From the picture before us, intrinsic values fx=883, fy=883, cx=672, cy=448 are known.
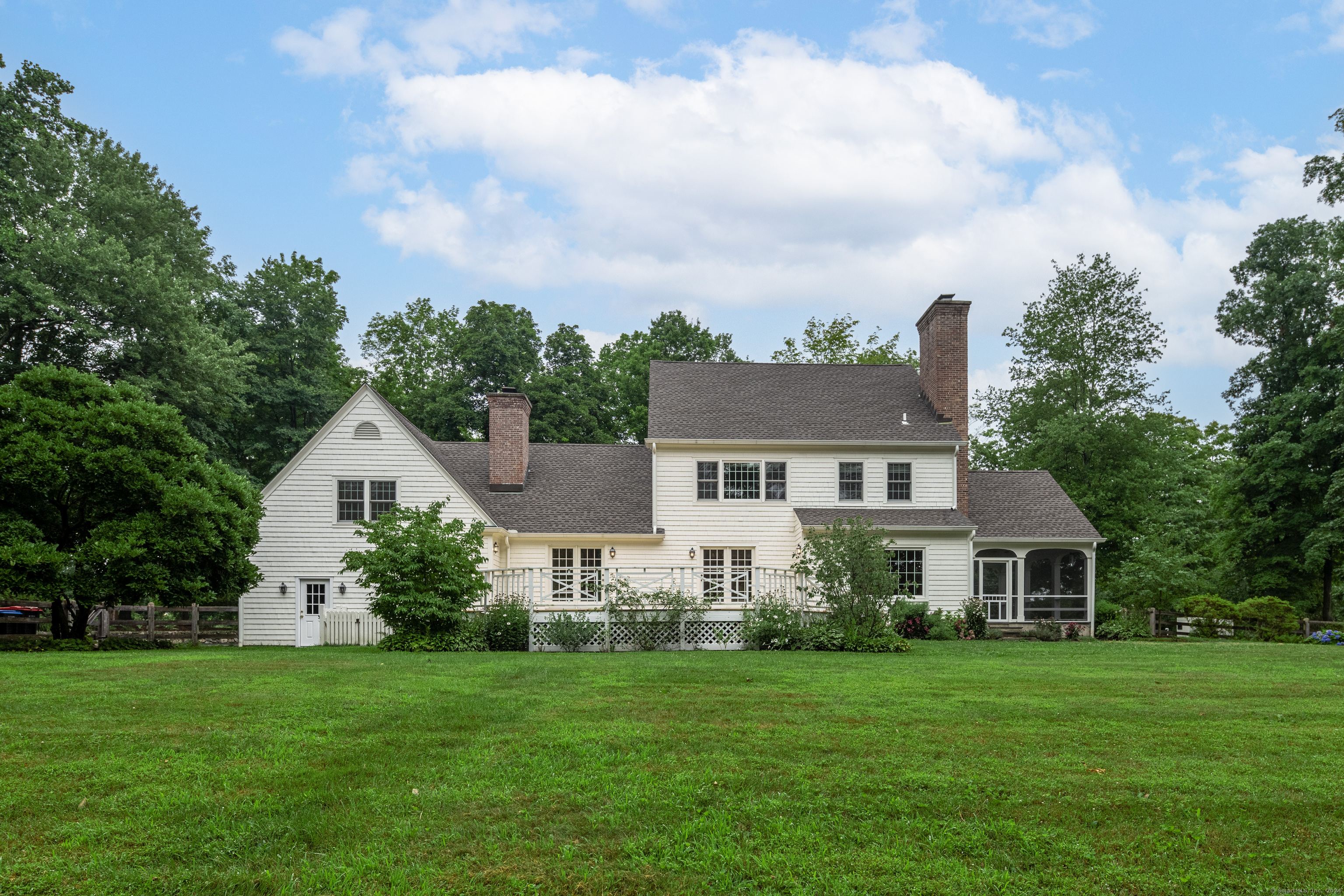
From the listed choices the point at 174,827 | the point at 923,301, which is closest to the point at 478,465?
the point at 923,301

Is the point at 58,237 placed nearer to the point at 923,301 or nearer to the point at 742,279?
the point at 742,279

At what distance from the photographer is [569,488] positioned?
28.1 meters

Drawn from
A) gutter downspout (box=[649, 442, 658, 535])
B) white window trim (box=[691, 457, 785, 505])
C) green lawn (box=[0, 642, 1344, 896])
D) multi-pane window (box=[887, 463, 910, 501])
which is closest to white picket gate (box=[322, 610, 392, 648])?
gutter downspout (box=[649, 442, 658, 535])

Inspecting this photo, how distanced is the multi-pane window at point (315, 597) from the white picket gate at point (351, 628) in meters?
1.19

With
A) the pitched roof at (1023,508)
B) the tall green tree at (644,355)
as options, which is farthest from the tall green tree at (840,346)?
the pitched roof at (1023,508)

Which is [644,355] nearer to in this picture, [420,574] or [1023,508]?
[1023,508]

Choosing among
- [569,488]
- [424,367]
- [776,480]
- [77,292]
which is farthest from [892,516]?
[424,367]

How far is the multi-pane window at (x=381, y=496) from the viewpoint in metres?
24.8

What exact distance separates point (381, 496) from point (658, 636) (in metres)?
10.2

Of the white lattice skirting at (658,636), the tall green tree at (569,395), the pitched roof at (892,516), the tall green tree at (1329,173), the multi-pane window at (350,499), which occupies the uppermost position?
the tall green tree at (1329,173)

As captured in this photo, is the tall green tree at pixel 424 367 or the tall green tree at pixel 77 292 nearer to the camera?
the tall green tree at pixel 77 292

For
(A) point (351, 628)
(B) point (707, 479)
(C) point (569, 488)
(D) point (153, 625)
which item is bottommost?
(A) point (351, 628)

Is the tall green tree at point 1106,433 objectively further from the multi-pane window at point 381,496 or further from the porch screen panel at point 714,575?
the multi-pane window at point 381,496

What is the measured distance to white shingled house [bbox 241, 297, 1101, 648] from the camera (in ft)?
80.9
